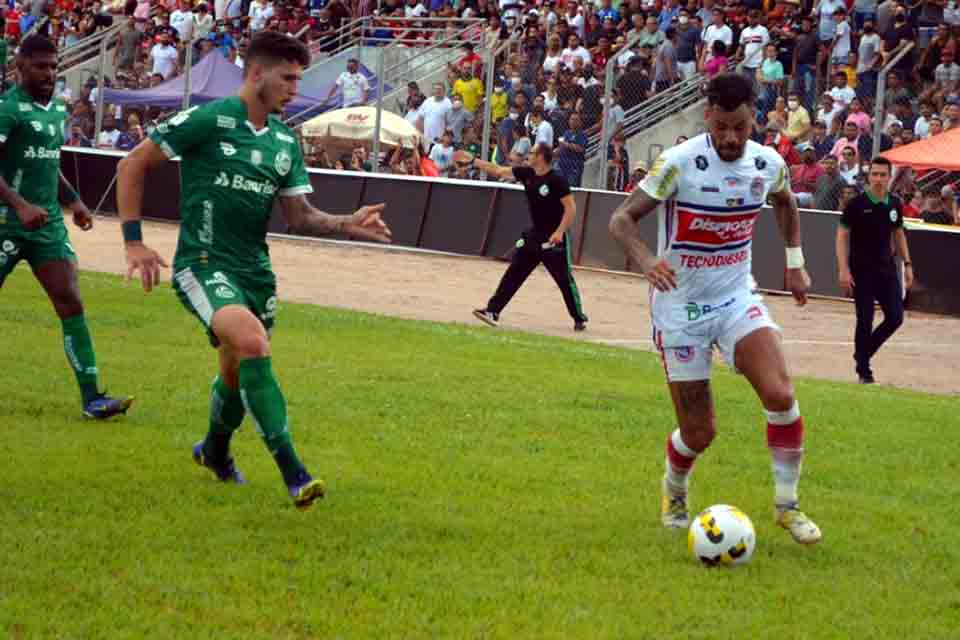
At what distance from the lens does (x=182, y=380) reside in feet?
37.8

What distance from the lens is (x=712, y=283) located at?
7.35 metres

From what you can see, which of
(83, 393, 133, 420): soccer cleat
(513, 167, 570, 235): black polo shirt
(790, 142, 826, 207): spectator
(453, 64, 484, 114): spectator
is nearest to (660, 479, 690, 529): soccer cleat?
(83, 393, 133, 420): soccer cleat

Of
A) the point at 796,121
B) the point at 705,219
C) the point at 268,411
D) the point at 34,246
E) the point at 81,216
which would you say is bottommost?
the point at 268,411

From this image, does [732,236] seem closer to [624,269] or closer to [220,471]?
[220,471]

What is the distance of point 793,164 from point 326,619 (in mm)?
18478

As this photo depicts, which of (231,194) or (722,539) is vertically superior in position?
(231,194)

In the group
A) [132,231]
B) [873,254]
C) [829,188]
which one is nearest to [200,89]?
[829,188]

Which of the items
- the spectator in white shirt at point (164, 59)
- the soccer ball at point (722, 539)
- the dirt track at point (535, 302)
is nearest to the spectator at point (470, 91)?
the dirt track at point (535, 302)

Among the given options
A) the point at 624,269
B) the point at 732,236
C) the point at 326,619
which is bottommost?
the point at 624,269

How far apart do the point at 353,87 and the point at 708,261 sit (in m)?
24.0

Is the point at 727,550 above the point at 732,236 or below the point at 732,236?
below

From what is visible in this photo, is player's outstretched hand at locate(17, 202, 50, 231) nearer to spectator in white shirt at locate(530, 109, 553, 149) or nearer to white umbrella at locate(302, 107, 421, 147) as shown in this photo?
spectator in white shirt at locate(530, 109, 553, 149)

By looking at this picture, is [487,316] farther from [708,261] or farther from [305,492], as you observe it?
[305,492]

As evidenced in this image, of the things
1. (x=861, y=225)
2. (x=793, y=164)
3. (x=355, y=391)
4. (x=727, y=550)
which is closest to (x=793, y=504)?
(x=727, y=550)
